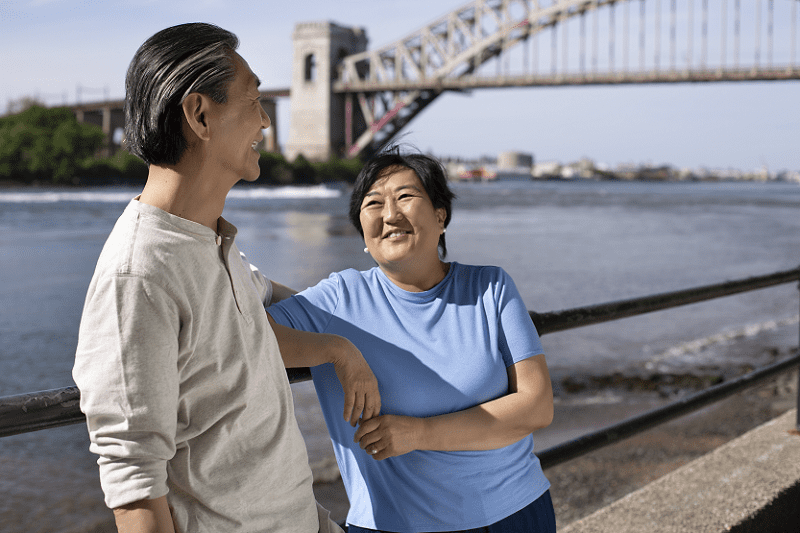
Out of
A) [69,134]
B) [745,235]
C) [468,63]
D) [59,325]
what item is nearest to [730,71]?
[468,63]

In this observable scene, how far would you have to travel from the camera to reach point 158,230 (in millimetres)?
795

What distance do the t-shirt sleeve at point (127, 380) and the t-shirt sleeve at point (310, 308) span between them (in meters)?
0.44

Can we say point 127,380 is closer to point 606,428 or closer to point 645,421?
point 606,428

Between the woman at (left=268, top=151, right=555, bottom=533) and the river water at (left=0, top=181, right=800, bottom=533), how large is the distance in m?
2.73

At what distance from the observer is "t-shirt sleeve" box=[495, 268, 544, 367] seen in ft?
4.15

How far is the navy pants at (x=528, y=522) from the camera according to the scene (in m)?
1.24

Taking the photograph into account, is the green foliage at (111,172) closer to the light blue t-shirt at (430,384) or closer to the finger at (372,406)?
the light blue t-shirt at (430,384)

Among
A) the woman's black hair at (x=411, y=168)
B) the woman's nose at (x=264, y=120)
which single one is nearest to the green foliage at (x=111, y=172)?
the woman's black hair at (x=411, y=168)

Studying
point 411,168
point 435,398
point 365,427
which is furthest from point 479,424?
point 411,168

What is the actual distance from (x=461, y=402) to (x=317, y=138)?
1708 inches

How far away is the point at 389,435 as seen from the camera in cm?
118

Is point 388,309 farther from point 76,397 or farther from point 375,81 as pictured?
point 375,81

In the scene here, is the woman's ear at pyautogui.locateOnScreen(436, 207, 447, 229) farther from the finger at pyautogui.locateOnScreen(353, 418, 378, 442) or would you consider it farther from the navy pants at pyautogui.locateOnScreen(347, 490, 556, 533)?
the navy pants at pyautogui.locateOnScreen(347, 490, 556, 533)

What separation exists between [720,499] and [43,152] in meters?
39.9
